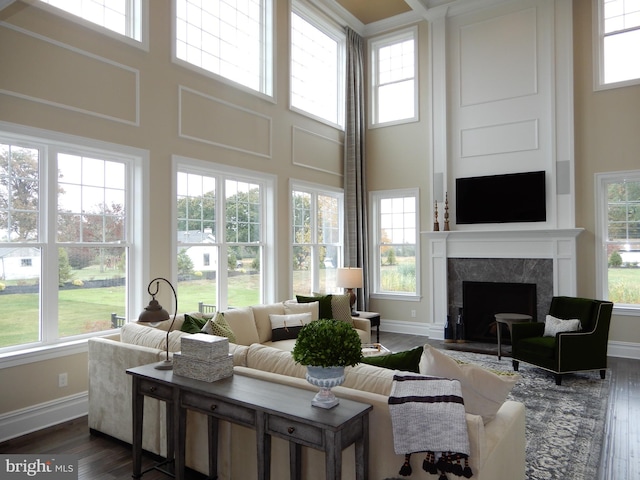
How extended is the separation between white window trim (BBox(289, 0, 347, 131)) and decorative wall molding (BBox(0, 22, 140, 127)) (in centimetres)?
257

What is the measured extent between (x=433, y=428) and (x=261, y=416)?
791 millimetres

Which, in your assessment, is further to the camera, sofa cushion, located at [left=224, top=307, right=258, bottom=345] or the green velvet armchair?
the green velvet armchair

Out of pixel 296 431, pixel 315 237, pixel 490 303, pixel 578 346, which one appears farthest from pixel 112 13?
pixel 490 303

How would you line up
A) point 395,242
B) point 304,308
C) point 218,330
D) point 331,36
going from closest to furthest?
point 218,330 < point 304,308 < point 331,36 < point 395,242

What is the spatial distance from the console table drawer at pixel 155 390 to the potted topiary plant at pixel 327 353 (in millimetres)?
995

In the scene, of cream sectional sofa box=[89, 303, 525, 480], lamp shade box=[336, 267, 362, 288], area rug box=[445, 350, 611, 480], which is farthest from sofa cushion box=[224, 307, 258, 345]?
area rug box=[445, 350, 611, 480]

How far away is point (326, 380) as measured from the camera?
201cm

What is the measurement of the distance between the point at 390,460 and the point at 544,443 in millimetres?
1891

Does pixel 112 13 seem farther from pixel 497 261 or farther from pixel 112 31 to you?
pixel 497 261

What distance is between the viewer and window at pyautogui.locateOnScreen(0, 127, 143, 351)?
3.58 m

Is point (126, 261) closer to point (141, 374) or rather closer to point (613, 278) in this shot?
→ point (141, 374)

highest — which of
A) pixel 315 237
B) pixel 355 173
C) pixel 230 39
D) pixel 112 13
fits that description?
pixel 230 39

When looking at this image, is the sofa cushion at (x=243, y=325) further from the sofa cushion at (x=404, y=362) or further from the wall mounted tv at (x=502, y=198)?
the wall mounted tv at (x=502, y=198)

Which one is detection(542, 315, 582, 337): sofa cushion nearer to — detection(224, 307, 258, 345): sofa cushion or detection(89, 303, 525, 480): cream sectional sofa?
detection(89, 303, 525, 480): cream sectional sofa
